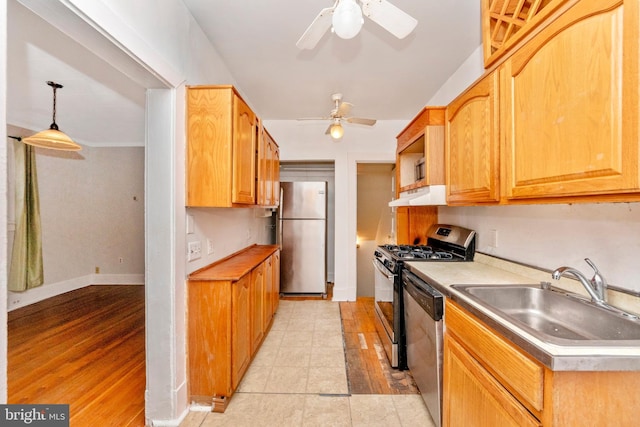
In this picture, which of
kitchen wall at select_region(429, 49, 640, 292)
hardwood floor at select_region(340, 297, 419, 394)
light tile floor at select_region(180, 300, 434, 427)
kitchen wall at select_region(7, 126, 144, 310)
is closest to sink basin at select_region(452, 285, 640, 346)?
kitchen wall at select_region(429, 49, 640, 292)

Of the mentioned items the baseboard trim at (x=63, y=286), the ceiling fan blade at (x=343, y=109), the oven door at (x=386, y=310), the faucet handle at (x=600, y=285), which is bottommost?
the baseboard trim at (x=63, y=286)

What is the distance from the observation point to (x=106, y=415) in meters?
1.69

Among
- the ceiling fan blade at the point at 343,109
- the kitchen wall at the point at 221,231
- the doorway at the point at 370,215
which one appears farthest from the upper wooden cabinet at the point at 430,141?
the doorway at the point at 370,215

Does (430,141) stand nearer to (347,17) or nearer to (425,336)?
(347,17)

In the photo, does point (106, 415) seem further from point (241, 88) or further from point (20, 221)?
point (20, 221)

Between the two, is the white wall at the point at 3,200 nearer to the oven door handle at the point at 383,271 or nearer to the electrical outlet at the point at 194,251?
the electrical outlet at the point at 194,251

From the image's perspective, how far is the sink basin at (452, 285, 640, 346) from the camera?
1.00 meters

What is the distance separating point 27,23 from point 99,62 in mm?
401

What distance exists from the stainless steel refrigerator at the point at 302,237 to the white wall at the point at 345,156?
0.30 meters

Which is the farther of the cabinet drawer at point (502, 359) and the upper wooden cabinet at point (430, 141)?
the upper wooden cabinet at point (430, 141)

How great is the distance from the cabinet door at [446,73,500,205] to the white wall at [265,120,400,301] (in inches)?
76.5

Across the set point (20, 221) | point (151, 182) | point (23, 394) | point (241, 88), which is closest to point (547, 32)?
point (151, 182)

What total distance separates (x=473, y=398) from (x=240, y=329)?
4.67 ft

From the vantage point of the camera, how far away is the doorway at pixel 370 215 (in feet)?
17.7
